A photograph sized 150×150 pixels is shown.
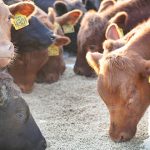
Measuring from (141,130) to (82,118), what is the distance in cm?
81

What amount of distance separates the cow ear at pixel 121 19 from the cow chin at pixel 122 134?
2.33 m

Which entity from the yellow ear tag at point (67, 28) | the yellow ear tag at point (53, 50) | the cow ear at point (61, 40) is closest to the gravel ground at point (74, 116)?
the yellow ear tag at point (53, 50)

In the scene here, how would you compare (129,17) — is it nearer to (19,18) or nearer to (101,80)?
(19,18)

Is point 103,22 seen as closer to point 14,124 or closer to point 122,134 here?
point 122,134

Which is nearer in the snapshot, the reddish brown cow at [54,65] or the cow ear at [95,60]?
the cow ear at [95,60]

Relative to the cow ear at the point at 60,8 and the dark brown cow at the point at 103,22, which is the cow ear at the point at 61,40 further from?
the cow ear at the point at 60,8

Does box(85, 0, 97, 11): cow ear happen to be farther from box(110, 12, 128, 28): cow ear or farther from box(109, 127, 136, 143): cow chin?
box(109, 127, 136, 143): cow chin

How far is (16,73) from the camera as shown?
6867mm

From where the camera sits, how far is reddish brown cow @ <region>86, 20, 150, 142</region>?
4.62m

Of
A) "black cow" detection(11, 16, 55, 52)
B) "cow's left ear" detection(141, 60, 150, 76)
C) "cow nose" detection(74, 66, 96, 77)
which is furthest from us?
"cow nose" detection(74, 66, 96, 77)

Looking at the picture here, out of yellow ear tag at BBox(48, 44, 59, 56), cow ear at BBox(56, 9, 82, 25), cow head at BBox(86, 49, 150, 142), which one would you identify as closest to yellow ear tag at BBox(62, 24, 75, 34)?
cow ear at BBox(56, 9, 82, 25)

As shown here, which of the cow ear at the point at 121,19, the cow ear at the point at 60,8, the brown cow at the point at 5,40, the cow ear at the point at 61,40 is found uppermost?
the brown cow at the point at 5,40

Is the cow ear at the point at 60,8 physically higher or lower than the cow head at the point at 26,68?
lower

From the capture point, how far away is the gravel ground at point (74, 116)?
16.6 feet
